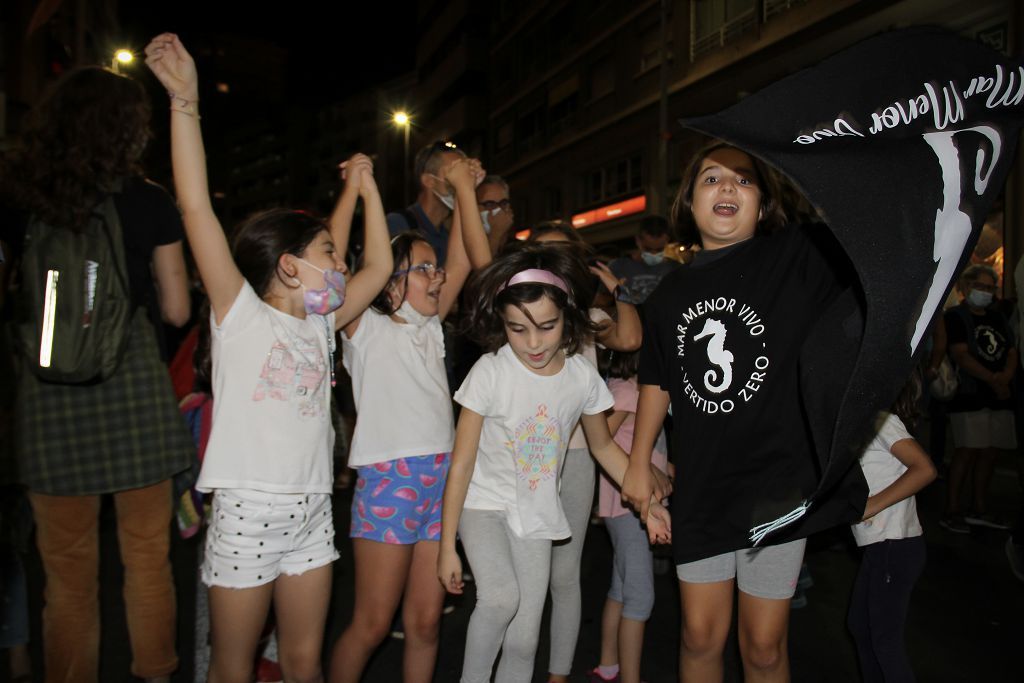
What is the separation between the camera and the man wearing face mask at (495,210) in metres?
3.97

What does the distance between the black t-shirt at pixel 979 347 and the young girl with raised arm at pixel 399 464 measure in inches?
204


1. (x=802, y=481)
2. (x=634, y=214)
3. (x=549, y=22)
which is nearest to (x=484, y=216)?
(x=802, y=481)

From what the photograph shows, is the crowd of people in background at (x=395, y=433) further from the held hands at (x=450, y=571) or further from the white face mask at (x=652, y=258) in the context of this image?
the white face mask at (x=652, y=258)

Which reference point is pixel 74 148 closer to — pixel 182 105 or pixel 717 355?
pixel 182 105

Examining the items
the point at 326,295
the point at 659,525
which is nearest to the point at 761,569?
the point at 659,525

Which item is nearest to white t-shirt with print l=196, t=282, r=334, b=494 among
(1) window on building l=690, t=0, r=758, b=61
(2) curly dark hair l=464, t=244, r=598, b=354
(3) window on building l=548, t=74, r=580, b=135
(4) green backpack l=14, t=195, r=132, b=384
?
(4) green backpack l=14, t=195, r=132, b=384

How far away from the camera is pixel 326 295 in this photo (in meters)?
2.70

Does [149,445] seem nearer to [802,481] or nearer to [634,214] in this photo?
[802,481]

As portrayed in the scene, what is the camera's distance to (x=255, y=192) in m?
105

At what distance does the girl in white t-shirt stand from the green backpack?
8.78 ft

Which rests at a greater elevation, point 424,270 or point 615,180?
point 615,180

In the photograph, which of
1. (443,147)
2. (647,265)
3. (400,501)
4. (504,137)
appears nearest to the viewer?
(400,501)

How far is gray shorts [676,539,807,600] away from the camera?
8.16ft

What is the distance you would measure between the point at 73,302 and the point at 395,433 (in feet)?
3.84
